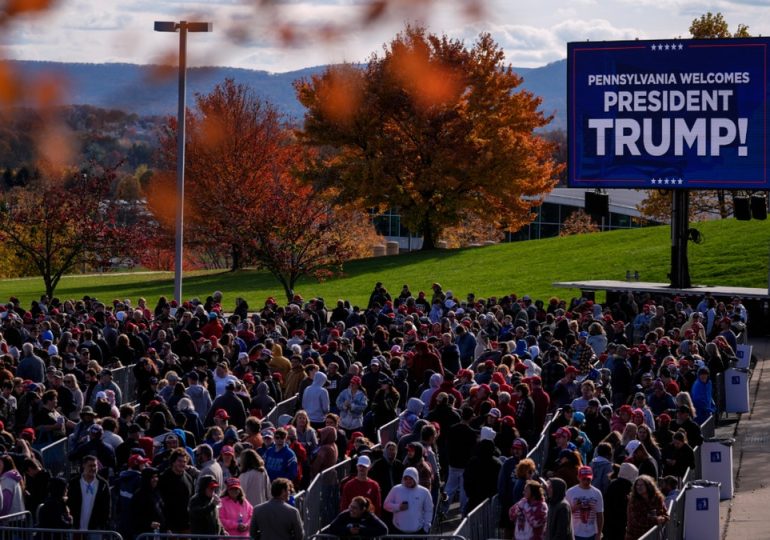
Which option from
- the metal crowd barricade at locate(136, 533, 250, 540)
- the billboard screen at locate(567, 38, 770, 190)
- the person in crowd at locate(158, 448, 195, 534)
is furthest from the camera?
the billboard screen at locate(567, 38, 770, 190)

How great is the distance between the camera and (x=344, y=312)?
2664 cm

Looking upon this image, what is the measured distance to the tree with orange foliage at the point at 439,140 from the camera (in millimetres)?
54531

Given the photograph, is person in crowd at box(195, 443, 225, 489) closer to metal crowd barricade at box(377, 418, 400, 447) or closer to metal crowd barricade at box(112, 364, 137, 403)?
metal crowd barricade at box(377, 418, 400, 447)

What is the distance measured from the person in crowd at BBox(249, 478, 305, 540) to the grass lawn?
3208 cm

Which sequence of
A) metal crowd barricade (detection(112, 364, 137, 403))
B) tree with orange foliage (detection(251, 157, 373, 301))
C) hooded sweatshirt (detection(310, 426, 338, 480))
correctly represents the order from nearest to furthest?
hooded sweatshirt (detection(310, 426, 338, 480)) → metal crowd barricade (detection(112, 364, 137, 403)) → tree with orange foliage (detection(251, 157, 373, 301))

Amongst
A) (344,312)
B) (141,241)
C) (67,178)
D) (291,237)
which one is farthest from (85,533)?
(67,178)

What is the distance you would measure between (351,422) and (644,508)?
18.0 ft

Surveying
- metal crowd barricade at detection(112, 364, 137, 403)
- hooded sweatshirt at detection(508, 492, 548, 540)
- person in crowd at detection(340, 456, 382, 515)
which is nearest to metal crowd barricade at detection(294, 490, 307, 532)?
person in crowd at detection(340, 456, 382, 515)

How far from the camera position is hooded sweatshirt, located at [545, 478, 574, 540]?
1170 centimetres

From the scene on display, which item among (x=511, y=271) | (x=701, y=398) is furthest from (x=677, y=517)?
(x=511, y=271)

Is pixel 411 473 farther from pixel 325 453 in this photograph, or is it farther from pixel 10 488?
pixel 10 488

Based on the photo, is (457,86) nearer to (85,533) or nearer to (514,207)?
(514,207)

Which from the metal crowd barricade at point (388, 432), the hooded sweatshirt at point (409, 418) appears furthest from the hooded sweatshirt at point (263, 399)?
the hooded sweatshirt at point (409, 418)

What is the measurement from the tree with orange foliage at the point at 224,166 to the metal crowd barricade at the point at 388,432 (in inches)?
971
